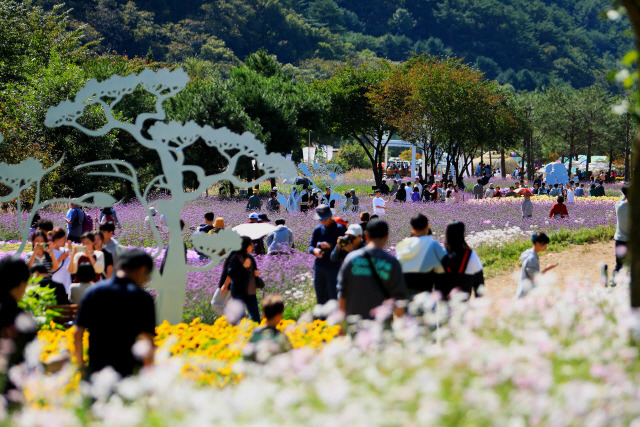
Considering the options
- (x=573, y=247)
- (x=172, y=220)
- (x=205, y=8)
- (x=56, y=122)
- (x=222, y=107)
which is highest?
(x=205, y=8)

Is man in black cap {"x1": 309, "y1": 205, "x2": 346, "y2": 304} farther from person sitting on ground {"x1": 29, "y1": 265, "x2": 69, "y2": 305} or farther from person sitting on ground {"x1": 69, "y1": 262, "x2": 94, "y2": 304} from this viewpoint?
person sitting on ground {"x1": 29, "y1": 265, "x2": 69, "y2": 305}

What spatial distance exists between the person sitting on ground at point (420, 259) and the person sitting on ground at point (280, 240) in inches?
214

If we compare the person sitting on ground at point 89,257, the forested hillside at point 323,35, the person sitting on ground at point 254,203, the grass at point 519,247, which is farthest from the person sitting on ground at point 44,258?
the forested hillside at point 323,35

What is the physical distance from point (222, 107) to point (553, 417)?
28893 mm

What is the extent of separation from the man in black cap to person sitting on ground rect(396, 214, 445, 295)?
1813 millimetres

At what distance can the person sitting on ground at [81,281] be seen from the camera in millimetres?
7569

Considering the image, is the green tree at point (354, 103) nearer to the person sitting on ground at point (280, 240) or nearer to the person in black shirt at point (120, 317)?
the person sitting on ground at point (280, 240)

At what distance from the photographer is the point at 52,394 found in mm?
3576

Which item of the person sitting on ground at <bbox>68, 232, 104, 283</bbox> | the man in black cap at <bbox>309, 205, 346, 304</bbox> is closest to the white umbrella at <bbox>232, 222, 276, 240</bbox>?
the man in black cap at <bbox>309, 205, 346, 304</bbox>

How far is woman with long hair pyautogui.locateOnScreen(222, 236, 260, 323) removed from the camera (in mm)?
Result: 8180

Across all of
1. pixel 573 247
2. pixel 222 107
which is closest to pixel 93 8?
pixel 222 107

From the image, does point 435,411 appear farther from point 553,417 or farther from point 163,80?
point 163,80

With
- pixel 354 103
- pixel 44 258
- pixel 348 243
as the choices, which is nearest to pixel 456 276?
pixel 348 243

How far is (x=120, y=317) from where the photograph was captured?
4.39m
